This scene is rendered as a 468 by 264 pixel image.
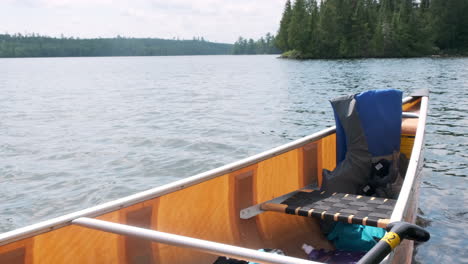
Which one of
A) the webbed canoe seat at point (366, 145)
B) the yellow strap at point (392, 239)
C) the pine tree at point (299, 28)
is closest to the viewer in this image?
the yellow strap at point (392, 239)

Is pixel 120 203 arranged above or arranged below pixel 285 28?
below

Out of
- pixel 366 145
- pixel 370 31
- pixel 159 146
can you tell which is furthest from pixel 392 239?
pixel 370 31

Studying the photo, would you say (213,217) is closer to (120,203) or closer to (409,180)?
(120,203)

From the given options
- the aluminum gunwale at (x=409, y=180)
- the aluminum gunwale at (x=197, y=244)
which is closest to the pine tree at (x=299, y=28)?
the aluminum gunwale at (x=409, y=180)

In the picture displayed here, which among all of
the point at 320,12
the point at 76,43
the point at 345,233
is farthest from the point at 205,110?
the point at 76,43

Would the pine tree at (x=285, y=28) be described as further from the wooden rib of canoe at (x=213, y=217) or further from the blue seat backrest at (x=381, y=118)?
the wooden rib of canoe at (x=213, y=217)

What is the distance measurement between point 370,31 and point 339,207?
89.2m

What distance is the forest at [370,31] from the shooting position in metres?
85.0

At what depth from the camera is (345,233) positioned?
4.64m

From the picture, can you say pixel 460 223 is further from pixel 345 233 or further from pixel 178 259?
pixel 178 259

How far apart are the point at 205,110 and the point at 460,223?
569 inches

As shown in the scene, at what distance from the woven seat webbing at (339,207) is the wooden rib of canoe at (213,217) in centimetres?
22

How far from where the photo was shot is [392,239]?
251 centimetres

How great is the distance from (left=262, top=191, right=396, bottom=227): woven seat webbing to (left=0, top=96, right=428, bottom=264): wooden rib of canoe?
0.72ft
